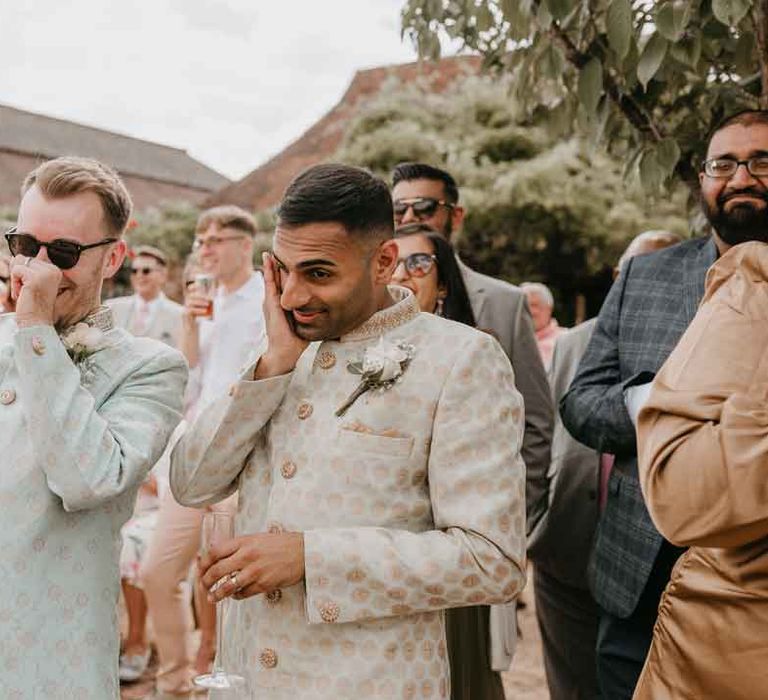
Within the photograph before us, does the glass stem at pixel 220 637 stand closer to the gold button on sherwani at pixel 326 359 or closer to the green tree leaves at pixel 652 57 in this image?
the gold button on sherwani at pixel 326 359

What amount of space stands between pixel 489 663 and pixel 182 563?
7.77 ft

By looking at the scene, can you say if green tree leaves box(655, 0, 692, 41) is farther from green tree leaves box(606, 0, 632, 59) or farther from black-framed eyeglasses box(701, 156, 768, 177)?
black-framed eyeglasses box(701, 156, 768, 177)

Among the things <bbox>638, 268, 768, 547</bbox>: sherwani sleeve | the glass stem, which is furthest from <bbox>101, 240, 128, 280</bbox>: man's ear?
<bbox>638, 268, 768, 547</bbox>: sherwani sleeve

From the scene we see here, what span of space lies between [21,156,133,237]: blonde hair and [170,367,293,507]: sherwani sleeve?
600 millimetres

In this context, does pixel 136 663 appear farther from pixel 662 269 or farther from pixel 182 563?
pixel 662 269

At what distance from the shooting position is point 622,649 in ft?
9.79

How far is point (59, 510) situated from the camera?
2244 mm

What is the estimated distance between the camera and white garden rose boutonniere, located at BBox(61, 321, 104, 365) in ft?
7.77

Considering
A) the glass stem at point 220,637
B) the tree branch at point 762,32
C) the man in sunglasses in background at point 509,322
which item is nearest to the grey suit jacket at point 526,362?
the man in sunglasses in background at point 509,322

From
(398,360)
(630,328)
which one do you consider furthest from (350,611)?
(630,328)

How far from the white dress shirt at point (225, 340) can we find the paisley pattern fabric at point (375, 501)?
323 cm

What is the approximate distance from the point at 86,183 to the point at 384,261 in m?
0.80

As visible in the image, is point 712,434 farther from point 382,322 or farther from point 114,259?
point 114,259

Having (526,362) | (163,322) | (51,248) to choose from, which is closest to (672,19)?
(526,362)
